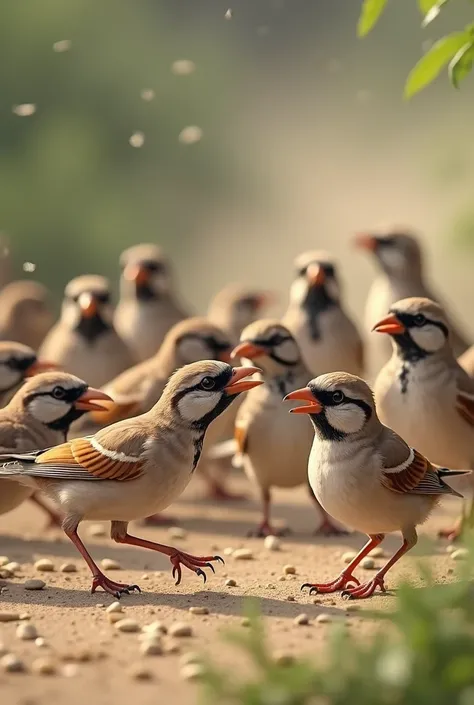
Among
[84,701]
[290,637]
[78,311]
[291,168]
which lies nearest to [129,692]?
[84,701]

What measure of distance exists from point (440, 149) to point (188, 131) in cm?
415

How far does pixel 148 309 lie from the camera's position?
11.9 metres

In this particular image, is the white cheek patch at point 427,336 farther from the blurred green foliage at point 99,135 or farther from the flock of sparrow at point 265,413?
the blurred green foliage at point 99,135

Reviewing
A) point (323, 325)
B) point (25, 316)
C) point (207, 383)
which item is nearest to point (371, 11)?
point (207, 383)

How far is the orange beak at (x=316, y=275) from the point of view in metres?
10.3

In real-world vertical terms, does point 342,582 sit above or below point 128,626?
above

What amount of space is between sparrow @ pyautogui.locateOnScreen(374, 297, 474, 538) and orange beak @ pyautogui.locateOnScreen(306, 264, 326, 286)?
245cm

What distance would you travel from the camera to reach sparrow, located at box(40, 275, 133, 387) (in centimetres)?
1043

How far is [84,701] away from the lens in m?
4.90

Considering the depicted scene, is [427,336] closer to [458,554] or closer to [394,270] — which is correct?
[458,554]

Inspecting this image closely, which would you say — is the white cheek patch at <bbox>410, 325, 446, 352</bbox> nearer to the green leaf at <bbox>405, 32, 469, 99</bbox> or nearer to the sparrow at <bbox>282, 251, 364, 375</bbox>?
the green leaf at <bbox>405, 32, 469, 99</bbox>

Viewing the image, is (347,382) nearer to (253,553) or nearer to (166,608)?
(166,608)

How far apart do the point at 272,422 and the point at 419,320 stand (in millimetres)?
1181

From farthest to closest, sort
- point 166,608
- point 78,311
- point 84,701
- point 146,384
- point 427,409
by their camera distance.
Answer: point 78,311
point 146,384
point 427,409
point 166,608
point 84,701
